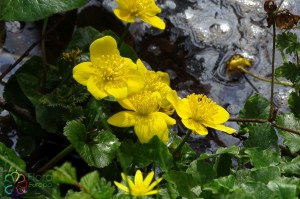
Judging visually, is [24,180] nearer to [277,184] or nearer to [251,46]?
[277,184]

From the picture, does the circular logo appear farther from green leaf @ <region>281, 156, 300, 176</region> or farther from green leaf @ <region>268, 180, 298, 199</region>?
green leaf @ <region>281, 156, 300, 176</region>

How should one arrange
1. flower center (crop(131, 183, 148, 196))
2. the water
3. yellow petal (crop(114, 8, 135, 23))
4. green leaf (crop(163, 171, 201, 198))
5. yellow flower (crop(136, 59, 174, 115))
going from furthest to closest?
the water < yellow petal (crop(114, 8, 135, 23)) < yellow flower (crop(136, 59, 174, 115)) < green leaf (crop(163, 171, 201, 198)) < flower center (crop(131, 183, 148, 196))

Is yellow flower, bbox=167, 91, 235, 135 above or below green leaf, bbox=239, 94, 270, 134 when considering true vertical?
above

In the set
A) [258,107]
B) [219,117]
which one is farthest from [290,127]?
[219,117]

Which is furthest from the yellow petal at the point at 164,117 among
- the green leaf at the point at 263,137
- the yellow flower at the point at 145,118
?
the green leaf at the point at 263,137

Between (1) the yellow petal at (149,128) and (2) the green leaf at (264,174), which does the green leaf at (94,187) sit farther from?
(2) the green leaf at (264,174)

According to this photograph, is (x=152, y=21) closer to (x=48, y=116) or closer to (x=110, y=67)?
(x=110, y=67)

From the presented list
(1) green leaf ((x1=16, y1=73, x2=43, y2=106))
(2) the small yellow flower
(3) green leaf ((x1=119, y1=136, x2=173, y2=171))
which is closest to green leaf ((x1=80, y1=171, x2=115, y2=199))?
(3) green leaf ((x1=119, y1=136, x2=173, y2=171))
